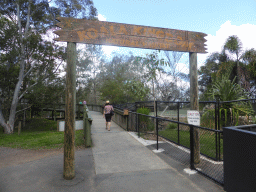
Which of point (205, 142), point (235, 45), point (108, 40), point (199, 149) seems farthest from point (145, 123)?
point (235, 45)

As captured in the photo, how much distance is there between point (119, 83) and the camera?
2581cm

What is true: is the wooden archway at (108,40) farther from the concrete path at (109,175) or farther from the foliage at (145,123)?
the foliage at (145,123)

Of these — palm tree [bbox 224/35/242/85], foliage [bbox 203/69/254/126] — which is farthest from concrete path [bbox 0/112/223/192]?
palm tree [bbox 224/35/242/85]

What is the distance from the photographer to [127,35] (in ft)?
13.9

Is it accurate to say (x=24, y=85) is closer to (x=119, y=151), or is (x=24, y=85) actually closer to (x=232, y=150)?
(x=119, y=151)

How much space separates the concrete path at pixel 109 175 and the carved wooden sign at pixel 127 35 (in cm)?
281

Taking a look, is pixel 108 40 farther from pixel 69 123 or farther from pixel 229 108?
pixel 229 108

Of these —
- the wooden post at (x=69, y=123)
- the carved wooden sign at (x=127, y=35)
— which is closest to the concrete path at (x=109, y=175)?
the wooden post at (x=69, y=123)

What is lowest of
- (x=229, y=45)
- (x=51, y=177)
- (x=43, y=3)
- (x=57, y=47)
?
(x=51, y=177)

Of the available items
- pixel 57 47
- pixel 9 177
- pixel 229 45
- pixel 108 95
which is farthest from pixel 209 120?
pixel 108 95

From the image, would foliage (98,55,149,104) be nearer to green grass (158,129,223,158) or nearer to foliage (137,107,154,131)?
foliage (137,107,154,131)

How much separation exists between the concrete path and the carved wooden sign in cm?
281

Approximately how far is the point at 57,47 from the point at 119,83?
440 inches

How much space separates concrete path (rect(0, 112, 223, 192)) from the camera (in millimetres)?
3465
